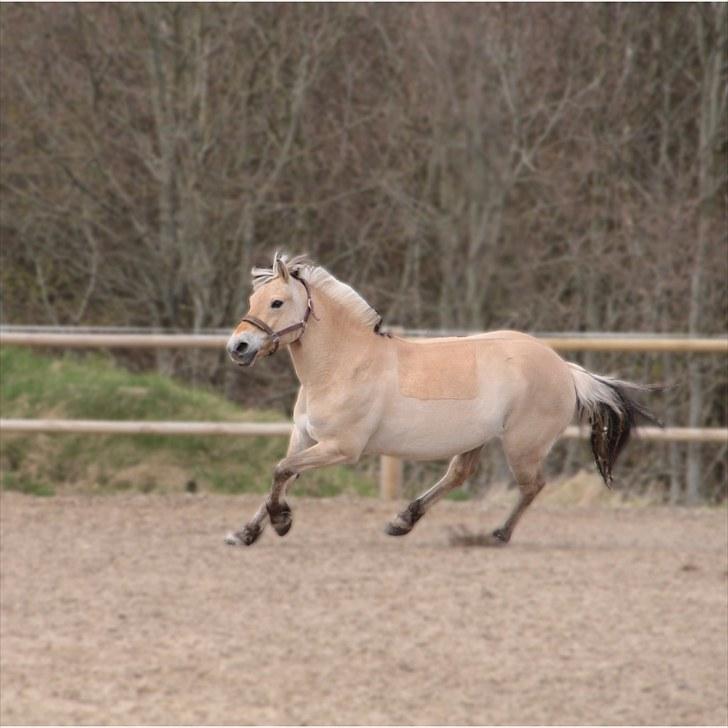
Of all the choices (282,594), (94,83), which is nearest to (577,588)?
(282,594)

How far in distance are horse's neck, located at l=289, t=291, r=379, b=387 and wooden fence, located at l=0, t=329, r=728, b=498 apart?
0.27ft

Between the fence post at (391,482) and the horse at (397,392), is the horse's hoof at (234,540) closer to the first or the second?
the horse at (397,392)

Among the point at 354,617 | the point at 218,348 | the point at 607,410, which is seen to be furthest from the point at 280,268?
the point at 354,617

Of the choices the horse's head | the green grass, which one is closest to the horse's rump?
the horse's head

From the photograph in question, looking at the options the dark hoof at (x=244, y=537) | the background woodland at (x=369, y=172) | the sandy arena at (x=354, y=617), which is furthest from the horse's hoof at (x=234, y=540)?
the background woodland at (x=369, y=172)

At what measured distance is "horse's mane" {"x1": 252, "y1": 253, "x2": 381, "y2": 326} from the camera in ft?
4.63

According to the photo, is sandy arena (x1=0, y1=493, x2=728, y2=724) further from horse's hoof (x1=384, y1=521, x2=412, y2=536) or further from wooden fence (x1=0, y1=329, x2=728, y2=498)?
horse's hoof (x1=384, y1=521, x2=412, y2=536)

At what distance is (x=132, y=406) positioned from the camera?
57.3ft

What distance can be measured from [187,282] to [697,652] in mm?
10734

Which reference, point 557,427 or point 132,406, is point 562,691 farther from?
point 557,427

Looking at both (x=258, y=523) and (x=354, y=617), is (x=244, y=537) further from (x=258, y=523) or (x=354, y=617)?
(x=354, y=617)

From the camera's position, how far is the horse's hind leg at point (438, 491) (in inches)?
57.2

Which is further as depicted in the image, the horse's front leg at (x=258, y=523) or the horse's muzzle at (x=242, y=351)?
the horse's front leg at (x=258, y=523)

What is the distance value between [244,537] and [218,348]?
45.0ft
